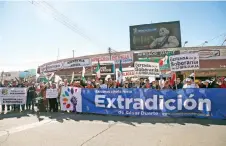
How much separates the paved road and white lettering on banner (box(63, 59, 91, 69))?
20.0 m

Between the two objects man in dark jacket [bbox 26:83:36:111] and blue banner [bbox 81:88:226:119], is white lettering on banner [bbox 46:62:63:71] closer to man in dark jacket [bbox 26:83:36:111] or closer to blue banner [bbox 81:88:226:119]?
man in dark jacket [bbox 26:83:36:111]

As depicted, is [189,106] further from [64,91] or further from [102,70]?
[102,70]

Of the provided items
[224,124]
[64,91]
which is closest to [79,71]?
[64,91]

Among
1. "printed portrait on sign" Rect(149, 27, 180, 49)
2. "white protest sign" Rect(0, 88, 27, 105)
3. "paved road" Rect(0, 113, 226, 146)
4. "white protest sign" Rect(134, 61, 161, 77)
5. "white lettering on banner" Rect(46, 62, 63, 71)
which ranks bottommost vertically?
"paved road" Rect(0, 113, 226, 146)

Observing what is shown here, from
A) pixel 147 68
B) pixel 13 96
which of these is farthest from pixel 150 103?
pixel 13 96

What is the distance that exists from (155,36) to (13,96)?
2115cm

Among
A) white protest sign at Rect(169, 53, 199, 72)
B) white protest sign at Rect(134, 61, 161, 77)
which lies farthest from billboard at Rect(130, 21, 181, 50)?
white protest sign at Rect(169, 53, 199, 72)

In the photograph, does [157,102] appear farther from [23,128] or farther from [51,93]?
[51,93]

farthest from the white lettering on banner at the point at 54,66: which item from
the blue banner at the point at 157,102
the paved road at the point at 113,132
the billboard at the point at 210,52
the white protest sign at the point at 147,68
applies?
the paved road at the point at 113,132

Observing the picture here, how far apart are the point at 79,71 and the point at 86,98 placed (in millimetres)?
19311

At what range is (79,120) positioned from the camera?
9.61 metres

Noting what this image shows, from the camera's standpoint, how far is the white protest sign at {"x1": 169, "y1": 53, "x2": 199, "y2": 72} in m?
10.8

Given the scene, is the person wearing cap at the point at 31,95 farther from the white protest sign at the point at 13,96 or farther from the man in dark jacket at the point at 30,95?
the white protest sign at the point at 13,96

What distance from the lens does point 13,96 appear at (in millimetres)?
12734
